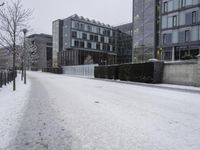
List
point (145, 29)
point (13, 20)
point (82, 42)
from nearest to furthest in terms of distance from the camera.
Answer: point (13, 20) → point (145, 29) → point (82, 42)

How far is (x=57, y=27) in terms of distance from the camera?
256 ft

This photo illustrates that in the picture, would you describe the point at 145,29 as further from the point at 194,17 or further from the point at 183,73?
the point at 183,73

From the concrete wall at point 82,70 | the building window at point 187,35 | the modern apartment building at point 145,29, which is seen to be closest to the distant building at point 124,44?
the modern apartment building at point 145,29

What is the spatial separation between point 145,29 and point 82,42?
30.2 metres

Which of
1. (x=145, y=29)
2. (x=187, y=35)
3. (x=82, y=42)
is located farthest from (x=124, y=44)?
(x=187, y=35)

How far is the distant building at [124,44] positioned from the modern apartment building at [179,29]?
120 feet

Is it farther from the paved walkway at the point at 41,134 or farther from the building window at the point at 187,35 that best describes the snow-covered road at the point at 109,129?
the building window at the point at 187,35

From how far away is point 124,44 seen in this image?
8194 cm

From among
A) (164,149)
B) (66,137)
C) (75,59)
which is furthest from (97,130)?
(75,59)

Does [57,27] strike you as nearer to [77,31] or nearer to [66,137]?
[77,31]

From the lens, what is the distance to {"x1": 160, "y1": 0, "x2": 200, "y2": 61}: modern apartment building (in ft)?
121

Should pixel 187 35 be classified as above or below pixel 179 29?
below

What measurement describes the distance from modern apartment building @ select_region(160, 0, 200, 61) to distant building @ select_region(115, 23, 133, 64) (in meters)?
36.6

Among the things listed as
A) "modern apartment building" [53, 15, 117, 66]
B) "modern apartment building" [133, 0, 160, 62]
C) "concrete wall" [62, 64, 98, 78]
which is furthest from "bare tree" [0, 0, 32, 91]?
"modern apartment building" [53, 15, 117, 66]
